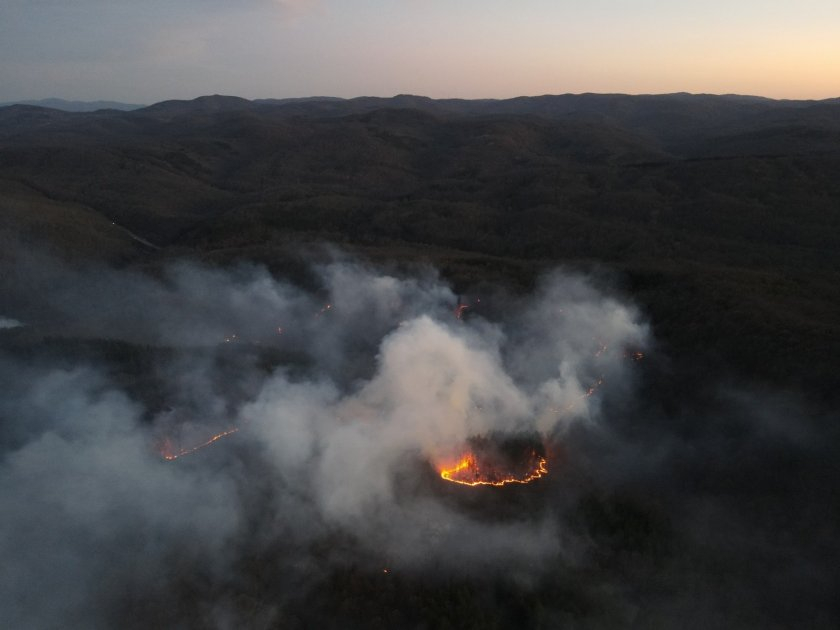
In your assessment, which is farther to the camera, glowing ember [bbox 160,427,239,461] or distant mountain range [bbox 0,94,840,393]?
distant mountain range [bbox 0,94,840,393]

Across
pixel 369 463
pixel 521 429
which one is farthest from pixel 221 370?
pixel 521 429

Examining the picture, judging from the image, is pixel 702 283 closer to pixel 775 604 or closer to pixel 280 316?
pixel 775 604

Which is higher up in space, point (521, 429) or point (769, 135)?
point (769, 135)

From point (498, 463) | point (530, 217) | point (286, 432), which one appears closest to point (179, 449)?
point (286, 432)

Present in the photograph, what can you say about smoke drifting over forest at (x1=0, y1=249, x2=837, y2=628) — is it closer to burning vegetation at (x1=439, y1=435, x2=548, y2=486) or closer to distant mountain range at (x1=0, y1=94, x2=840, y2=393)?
burning vegetation at (x1=439, y1=435, x2=548, y2=486)

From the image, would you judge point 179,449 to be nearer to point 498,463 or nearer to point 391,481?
point 391,481

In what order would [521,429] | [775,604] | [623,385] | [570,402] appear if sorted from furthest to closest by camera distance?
[623,385] → [570,402] → [521,429] → [775,604]

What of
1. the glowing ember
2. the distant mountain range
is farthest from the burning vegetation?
the distant mountain range
